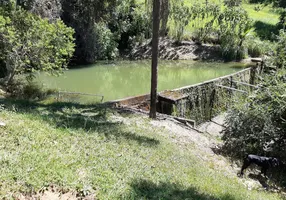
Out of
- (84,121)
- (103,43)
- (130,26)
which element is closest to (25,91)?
(84,121)

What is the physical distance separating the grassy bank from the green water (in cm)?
730

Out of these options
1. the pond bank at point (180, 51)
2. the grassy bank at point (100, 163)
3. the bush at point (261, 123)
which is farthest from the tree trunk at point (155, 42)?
the pond bank at point (180, 51)

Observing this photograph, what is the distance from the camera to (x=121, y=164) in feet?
15.4

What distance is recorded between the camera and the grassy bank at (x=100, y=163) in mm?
3674

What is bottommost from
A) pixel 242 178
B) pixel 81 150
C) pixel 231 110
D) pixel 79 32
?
pixel 242 178

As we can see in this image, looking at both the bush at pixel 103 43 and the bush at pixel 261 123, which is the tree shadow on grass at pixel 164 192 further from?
the bush at pixel 103 43

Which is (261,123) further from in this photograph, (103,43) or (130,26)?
(130,26)

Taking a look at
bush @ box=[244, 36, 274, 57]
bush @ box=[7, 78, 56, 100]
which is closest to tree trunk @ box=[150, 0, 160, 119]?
bush @ box=[7, 78, 56, 100]

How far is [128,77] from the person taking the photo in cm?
1866

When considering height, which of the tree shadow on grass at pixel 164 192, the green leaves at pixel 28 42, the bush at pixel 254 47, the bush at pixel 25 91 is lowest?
the bush at pixel 25 91

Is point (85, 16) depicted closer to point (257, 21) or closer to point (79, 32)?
point (79, 32)

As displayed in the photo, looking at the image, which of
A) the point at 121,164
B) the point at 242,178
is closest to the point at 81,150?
the point at 121,164

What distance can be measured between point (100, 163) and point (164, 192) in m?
1.01

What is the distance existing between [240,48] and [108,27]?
10.9 meters
